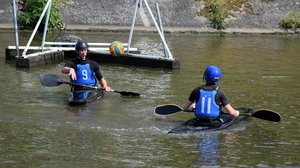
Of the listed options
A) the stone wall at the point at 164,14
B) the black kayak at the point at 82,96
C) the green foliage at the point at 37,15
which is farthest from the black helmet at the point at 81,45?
the stone wall at the point at 164,14

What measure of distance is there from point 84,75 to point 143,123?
2626 mm

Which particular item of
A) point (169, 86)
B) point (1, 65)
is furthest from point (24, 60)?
point (169, 86)

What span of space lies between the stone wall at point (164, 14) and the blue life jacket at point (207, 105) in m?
21.7

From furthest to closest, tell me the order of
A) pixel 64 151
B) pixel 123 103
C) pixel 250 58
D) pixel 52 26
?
pixel 52 26 < pixel 250 58 < pixel 123 103 < pixel 64 151

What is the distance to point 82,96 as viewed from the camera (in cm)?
1097

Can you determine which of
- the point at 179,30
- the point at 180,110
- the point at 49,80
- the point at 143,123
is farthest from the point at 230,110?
the point at 179,30

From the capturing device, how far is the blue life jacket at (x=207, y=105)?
8.53 meters

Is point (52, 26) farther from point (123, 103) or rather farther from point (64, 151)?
point (64, 151)

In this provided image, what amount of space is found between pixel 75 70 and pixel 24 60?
16.3 feet

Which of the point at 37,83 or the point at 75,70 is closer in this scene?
the point at 75,70

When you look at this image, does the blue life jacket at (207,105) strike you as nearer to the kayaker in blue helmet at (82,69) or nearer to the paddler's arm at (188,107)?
the paddler's arm at (188,107)

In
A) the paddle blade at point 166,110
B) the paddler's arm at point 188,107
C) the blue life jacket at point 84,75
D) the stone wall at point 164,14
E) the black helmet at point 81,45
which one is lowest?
the paddle blade at point 166,110

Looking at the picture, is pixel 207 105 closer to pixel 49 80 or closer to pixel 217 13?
pixel 49 80

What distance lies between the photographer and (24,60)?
51.3 ft
